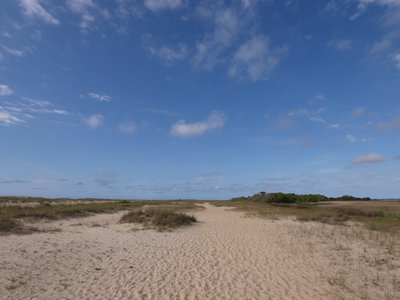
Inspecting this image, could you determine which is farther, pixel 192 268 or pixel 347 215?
pixel 347 215

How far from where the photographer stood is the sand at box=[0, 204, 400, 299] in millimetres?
8289

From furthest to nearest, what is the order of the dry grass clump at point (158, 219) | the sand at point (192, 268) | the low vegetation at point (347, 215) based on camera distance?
the low vegetation at point (347, 215)
the dry grass clump at point (158, 219)
the sand at point (192, 268)

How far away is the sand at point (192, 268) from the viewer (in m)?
8.29

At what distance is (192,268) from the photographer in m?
11.0

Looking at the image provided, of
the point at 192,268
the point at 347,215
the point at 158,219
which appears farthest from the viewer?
the point at 347,215

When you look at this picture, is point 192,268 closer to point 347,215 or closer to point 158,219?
point 158,219

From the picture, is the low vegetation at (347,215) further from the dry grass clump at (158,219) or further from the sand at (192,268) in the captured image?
the dry grass clump at (158,219)

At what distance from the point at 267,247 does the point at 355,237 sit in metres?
5.46

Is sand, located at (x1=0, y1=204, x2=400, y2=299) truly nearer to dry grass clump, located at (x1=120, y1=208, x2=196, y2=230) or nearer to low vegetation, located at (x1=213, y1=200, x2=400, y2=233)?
dry grass clump, located at (x1=120, y1=208, x2=196, y2=230)

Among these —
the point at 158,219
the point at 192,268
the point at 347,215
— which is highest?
the point at 347,215

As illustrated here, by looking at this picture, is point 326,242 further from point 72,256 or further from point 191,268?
point 72,256

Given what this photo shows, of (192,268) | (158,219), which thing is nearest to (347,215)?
(158,219)

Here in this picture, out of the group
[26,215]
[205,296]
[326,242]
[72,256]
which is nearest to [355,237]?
[326,242]

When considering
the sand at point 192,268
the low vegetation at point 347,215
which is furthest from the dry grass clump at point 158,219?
the low vegetation at point 347,215
